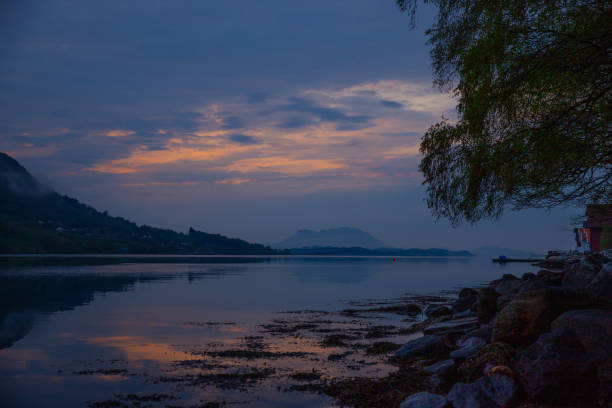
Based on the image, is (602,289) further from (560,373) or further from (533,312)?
(560,373)

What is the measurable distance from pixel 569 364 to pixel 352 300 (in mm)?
36722

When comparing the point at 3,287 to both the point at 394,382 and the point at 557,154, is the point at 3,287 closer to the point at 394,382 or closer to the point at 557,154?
the point at 394,382

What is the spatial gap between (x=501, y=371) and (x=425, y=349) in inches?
267

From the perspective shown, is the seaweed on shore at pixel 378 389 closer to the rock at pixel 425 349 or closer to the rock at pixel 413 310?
the rock at pixel 425 349

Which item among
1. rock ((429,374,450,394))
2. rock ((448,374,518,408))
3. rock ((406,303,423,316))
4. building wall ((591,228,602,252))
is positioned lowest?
rock ((406,303,423,316))

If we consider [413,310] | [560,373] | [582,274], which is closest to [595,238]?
[413,310]

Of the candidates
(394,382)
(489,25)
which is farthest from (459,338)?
(489,25)

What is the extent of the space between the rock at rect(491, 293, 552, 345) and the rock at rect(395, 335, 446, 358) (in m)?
4.71

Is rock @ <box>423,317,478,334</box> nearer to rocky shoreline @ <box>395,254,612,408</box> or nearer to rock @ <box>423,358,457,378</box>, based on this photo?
rocky shoreline @ <box>395,254,612,408</box>

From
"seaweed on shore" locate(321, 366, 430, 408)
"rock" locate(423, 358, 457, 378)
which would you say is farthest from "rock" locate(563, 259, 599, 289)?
"seaweed on shore" locate(321, 366, 430, 408)

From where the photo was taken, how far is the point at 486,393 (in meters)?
11.4

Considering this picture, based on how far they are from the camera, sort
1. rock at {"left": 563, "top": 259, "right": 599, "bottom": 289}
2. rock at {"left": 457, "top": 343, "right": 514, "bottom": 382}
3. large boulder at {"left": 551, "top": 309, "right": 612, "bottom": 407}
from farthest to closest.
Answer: rock at {"left": 563, "top": 259, "right": 599, "bottom": 289}, rock at {"left": 457, "top": 343, "right": 514, "bottom": 382}, large boulder at {"left": 551, "top": 309, "right": 612, "bottom": 407}

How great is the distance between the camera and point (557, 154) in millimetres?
12469

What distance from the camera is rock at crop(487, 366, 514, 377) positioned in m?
11.6
